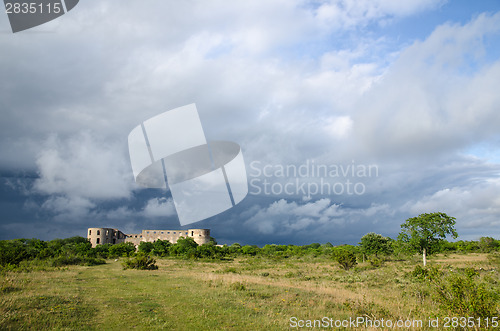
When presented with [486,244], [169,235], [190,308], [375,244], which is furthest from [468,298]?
[169,235]

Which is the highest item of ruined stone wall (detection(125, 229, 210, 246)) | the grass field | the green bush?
the green bush

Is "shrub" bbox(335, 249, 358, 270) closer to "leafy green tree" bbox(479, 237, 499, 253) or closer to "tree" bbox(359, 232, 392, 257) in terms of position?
"tree" bbox(359, 232, 392, 257)

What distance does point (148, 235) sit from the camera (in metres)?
105

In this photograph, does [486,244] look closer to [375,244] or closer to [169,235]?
[375,244]

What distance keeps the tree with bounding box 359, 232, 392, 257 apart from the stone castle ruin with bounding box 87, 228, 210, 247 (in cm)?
6442

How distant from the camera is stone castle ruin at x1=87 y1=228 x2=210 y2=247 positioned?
10081 cm

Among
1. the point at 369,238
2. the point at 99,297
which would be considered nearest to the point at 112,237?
the point at 369,238

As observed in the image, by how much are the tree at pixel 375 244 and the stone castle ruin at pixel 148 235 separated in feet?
211

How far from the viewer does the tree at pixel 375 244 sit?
47.7 meters

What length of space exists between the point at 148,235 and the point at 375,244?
80147 mm

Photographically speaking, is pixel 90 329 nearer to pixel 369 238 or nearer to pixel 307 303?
pixel 307 303

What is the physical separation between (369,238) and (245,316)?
43.7 meters

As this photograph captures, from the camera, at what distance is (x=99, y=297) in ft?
46.4

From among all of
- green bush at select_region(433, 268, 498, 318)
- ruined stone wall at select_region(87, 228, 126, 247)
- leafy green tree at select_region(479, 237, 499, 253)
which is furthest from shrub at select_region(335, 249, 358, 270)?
ruined stone wall at select_region(87, 228, 126, 247)
